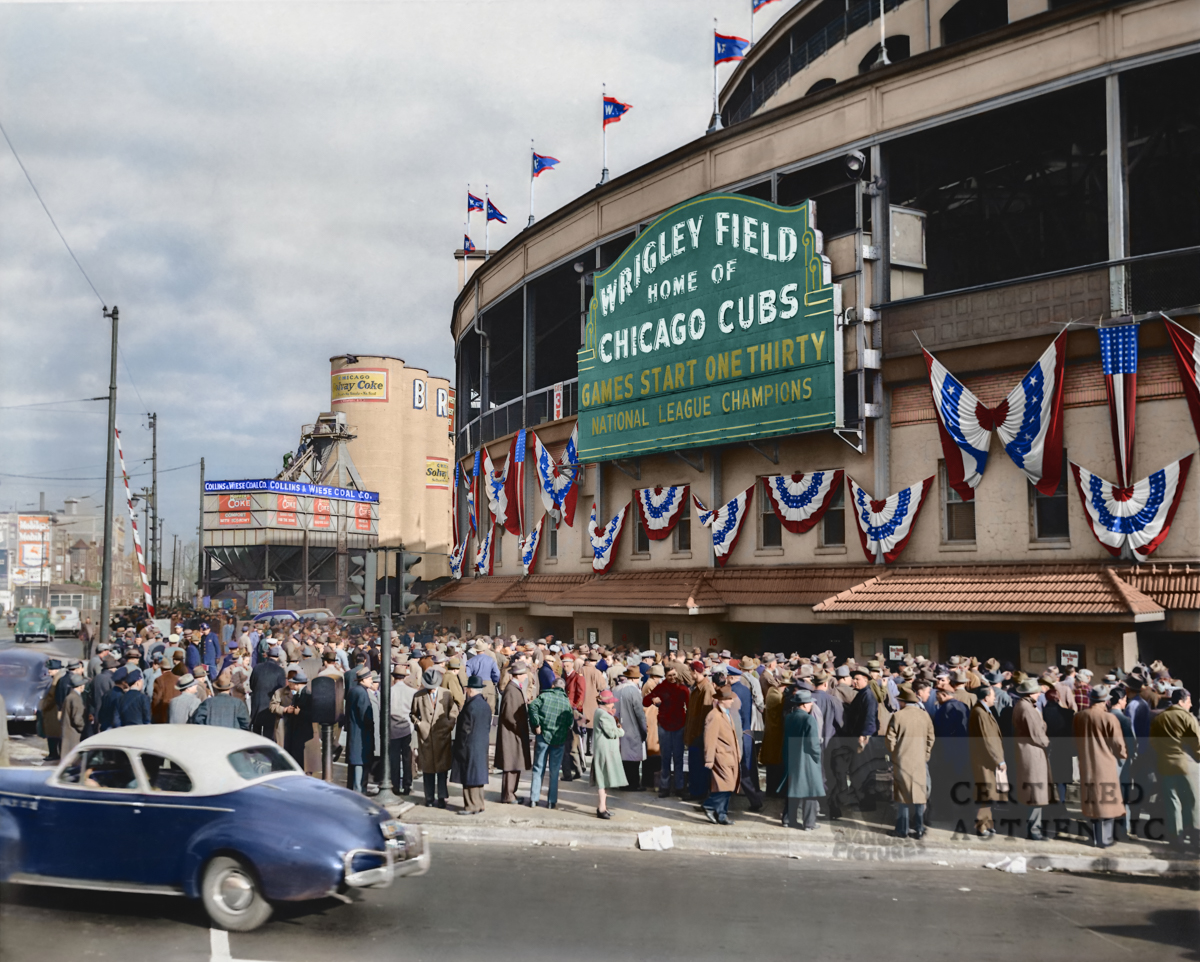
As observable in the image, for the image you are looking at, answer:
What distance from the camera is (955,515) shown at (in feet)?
77.2

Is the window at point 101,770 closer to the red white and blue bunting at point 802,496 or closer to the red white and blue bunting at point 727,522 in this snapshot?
the red white and blue bunting at point 802,496

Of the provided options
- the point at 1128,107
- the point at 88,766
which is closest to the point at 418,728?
the point at 88,766

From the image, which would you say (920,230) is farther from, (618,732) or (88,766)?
(88,766)

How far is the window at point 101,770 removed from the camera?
9945mm

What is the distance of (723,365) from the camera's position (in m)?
27.5

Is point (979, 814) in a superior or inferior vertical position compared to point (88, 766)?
inferior

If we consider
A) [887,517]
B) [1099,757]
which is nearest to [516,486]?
[887,517]

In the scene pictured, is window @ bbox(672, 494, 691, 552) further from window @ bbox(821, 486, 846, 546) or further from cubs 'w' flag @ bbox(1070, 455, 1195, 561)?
cubs 'w' flag @ bbox(1070, 455, 1195, 561)

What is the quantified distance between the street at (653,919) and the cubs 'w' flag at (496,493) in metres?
26.7

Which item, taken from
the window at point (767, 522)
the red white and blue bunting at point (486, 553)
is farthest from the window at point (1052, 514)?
the red white and blue bunting at point (486, 553)

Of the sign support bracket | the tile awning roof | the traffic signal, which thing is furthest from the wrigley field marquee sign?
the traffic signal

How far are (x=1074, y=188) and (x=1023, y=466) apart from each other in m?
11.9

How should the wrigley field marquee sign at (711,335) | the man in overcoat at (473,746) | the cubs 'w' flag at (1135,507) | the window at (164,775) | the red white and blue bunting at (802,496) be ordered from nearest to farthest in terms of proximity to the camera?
the window at (164,775), the man in overcoat at (473,746), the cubs 'w' flag at (1135,507), the wrigley field marquee sign at (711,335), the red white and blue bunting at (802,496)

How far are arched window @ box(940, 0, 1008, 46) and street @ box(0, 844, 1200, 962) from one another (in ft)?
88.0
